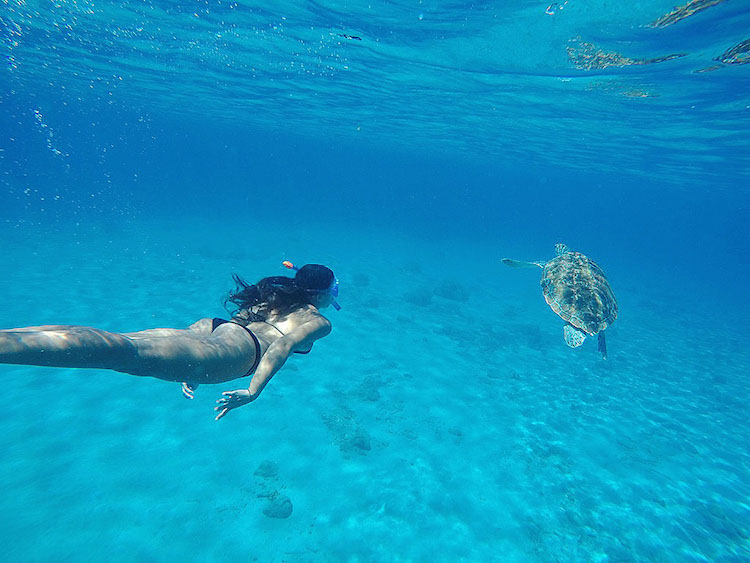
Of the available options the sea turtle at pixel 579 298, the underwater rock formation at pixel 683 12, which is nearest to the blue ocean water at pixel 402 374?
the underwater rock formation at pixel 683 12

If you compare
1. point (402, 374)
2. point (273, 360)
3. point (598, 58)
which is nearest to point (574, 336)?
point (402, 374)

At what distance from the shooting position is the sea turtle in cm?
947

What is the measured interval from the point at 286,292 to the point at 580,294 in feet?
28.6

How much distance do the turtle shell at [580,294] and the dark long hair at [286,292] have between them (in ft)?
25.7

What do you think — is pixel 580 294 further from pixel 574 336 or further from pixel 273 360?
pixel 273 360

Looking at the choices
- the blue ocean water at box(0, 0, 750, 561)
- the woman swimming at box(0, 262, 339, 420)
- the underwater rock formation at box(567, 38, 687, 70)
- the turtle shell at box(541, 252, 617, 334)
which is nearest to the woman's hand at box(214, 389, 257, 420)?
the woman swimming at box(0, 262, 339, 420)

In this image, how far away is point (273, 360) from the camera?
11.6 ft

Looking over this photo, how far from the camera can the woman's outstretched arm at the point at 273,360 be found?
3211mm

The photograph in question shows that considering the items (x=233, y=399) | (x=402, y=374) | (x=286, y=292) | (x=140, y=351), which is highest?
(x=286, y=292)

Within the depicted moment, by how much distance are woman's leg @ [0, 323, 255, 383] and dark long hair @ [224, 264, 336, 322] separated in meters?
0.55

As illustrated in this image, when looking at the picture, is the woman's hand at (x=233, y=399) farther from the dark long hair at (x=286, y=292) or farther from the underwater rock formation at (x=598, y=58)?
the underwater rock formation at (x=598, y=58)

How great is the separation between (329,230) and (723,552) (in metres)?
45.8

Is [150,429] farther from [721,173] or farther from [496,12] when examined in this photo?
[721,173]

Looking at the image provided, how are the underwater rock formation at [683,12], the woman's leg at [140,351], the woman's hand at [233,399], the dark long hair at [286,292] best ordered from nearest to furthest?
the woman's leg at [140,351], the woman's hand at [233,399], the dark long hair at [286,292], the underwater rock formation at [683,12]
